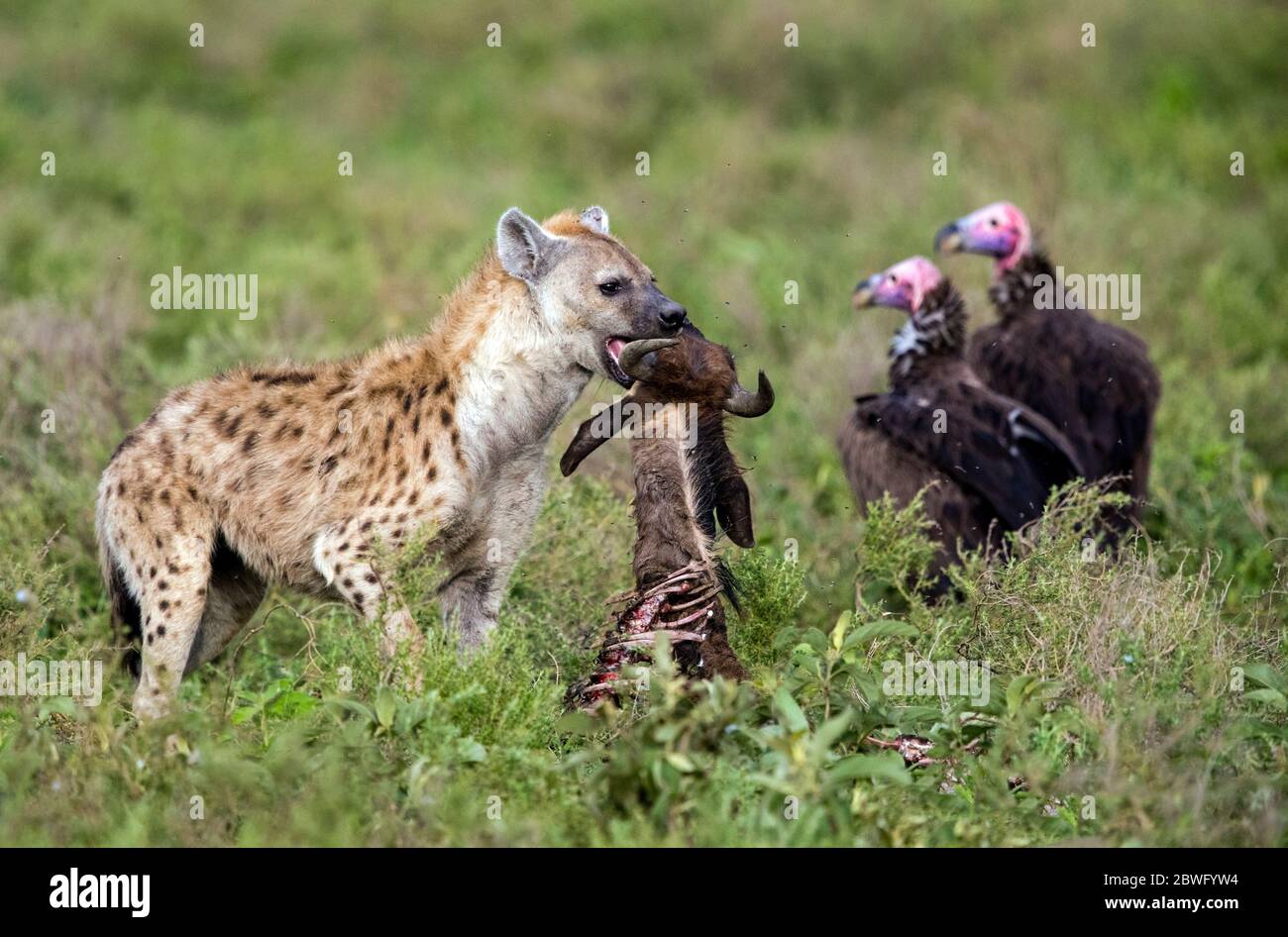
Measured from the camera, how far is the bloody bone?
5.54 meters

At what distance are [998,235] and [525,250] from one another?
162 inches

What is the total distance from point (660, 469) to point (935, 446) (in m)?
2.32

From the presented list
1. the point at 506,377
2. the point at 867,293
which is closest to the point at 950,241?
the point at 867,293

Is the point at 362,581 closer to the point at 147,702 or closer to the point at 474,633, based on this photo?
the point at 474,633

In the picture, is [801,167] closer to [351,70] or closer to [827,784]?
[351,70]

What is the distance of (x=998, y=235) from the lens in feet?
30.6

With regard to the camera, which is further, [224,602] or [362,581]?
[224,602]

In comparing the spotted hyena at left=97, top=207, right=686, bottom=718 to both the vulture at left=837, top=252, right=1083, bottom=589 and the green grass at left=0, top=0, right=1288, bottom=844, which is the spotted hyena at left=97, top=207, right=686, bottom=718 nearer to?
the green grass at left=0, top=0, right=1288, bottom=844

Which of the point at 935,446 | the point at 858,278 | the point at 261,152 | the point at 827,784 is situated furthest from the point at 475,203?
the point at 827,784

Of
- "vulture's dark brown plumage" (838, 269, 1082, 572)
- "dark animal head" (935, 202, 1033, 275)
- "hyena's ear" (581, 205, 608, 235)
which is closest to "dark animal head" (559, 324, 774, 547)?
"hyena's ear" (581, 205, 608, 235)

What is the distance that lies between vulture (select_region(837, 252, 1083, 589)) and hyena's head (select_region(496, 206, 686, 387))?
6.65 ft

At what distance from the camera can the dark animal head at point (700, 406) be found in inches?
→ 223

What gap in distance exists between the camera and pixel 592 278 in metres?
5.94

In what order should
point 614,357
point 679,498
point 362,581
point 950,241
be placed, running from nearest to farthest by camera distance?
point 679,498 → point 362,581 → point 614,357 → point 950,241
